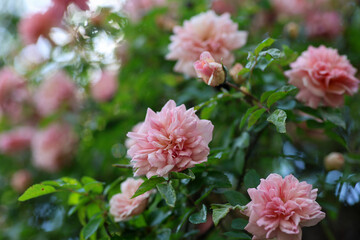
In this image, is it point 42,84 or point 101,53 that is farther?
point 42,84

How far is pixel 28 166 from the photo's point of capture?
1.48 m

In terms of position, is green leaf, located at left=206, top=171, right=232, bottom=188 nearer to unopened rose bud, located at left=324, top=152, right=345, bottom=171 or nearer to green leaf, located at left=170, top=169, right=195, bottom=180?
green leaf, located at left=170, top=169, right=195, bottom=180

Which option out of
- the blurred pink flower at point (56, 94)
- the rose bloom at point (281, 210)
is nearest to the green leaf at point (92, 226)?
the rose bloom at point (281, 210)

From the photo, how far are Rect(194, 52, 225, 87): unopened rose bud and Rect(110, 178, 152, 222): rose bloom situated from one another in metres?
0.22

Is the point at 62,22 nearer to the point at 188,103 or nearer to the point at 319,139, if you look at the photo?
the point at 188,103

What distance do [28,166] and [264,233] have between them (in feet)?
4.09

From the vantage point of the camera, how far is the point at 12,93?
143 cm

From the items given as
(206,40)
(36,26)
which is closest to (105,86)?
(36,26)

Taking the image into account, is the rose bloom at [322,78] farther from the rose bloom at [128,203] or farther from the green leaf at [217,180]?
the rose bloom at [128,203]

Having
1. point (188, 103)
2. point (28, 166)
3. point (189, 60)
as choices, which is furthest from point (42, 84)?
point (189, 60)

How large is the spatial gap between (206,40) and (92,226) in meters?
0.42

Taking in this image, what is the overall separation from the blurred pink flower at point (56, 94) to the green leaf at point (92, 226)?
31.4 inches

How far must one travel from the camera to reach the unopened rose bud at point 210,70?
565mm

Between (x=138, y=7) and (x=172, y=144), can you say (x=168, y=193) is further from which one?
(x=138, y=7)
